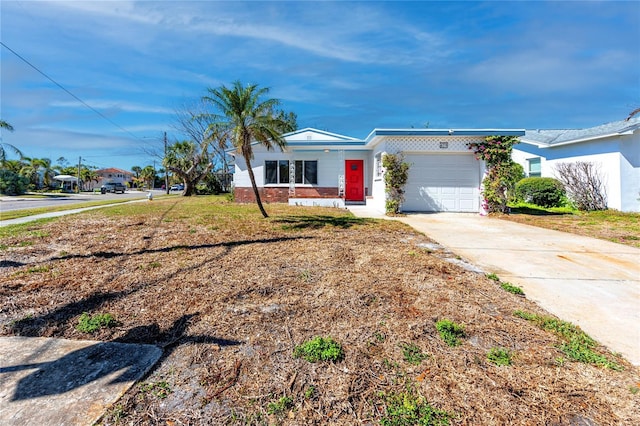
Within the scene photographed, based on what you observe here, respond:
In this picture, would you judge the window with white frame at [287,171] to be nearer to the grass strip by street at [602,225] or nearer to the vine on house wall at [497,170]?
the vine on house wall at [497,170]

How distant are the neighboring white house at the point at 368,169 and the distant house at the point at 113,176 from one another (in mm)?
80310

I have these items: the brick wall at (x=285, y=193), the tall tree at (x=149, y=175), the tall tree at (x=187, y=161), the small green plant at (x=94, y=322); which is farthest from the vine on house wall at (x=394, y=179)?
the tall tree at (x=149, y=175)

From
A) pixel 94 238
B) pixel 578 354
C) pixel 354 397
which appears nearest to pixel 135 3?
pixel 94 238

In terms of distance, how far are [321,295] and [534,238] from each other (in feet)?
21.5

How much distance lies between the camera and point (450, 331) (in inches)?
119

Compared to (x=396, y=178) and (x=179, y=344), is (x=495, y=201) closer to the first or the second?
(x=396, y=178)

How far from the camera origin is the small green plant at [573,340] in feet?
8.43

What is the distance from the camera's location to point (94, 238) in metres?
7.58

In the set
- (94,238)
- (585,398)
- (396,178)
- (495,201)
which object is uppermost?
(396,178)

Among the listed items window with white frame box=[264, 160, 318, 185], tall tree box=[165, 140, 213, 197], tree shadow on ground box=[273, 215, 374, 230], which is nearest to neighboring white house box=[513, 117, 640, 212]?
tree shadow on ground box=[273, 215, 374, 230]

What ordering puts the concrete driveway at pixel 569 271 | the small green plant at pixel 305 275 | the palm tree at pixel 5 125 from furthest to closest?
the palm tree at pixel 5 125
the small green plant at pixel 305 275
the concrete driveway at pixel 569 271

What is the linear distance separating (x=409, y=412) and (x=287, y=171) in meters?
16.3

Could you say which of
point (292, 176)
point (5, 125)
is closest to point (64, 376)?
point (292, 176)

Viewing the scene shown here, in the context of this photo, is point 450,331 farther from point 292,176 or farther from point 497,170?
point 292,176
